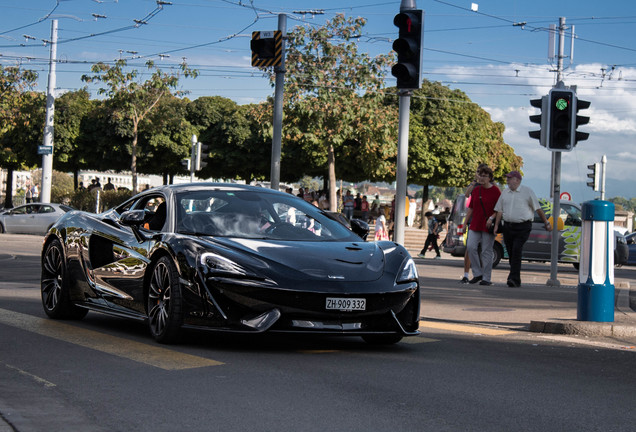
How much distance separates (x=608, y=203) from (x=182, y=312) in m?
4.42

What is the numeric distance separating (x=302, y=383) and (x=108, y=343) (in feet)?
7.37

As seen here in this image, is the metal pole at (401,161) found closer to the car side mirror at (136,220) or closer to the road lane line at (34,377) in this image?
the car side mirror at (136,220)

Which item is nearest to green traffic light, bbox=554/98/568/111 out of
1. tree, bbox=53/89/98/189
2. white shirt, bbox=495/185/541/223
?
white shirt, bbox=495/185/541/223

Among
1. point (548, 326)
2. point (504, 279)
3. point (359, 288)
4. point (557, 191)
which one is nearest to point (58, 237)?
point (359, 288)

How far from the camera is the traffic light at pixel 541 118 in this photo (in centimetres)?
1546

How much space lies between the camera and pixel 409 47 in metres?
12.4

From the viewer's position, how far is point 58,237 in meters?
9.16

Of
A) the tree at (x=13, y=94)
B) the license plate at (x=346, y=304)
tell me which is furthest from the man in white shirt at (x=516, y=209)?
Answer: the tree at (x=13, y=94)

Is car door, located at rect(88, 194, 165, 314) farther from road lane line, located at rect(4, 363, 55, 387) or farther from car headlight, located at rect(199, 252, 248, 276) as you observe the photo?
road lane line, located at rect(4, 363, 55, 387)

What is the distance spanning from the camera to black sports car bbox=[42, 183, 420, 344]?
6773 millimetres

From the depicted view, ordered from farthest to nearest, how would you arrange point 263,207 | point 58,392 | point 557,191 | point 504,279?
point 504,279 → point 557,191 → point 263,207 → point 58,392

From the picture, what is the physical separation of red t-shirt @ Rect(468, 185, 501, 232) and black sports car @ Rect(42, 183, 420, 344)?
7.09m

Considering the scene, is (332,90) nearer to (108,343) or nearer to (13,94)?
(13,94)

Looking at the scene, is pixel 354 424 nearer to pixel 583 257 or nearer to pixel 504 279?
Answer: pixel 583 257
